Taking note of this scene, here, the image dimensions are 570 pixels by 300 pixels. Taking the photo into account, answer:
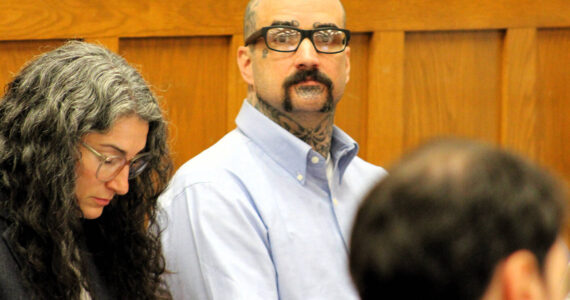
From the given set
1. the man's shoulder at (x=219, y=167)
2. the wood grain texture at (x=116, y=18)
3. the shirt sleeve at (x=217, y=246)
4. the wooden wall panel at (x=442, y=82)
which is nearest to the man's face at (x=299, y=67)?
the man's shoulder at (x=219, y=167)

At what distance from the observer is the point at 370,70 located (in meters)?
2.19

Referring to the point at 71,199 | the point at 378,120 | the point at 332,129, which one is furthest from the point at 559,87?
the point at 71,199

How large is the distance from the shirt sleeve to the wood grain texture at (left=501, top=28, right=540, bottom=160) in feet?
3.02

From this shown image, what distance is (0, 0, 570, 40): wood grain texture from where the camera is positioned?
6.37 feet

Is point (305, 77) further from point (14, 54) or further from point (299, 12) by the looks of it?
point (14, 54)

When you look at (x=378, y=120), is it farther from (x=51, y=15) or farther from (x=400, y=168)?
(x=400, y=168)

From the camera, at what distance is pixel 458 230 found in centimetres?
69

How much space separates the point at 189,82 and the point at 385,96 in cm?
51

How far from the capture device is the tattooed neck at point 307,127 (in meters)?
1.72

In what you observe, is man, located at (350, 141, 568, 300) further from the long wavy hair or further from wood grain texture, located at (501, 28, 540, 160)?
wood grain texture, located at (501, 28, 540, 160)

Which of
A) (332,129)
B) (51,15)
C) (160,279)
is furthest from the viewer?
(51,15)

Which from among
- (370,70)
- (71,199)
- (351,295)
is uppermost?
(370,70)

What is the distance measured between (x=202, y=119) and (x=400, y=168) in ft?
4.61

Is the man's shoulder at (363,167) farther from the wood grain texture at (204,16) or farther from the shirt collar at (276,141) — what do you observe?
the wood grain texture at (204,16)
